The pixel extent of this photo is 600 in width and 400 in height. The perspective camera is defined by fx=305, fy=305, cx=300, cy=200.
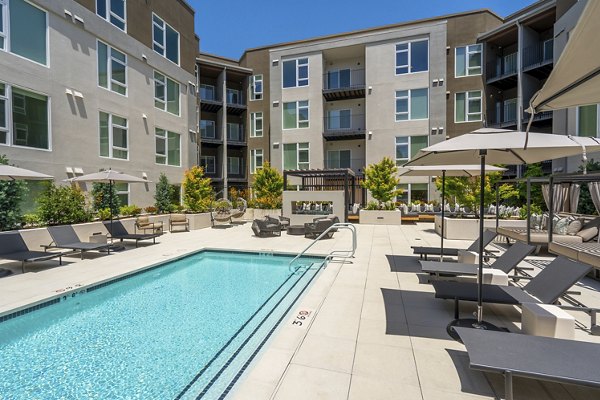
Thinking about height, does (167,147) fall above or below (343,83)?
Result: below

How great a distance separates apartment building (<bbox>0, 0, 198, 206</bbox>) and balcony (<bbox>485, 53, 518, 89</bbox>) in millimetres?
20575

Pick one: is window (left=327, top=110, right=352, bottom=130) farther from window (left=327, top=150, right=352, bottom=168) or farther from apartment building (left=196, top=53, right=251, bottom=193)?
apartment building (left=196, top=53, right=251, bottom=193)

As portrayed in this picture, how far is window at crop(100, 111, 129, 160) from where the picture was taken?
14.1 m

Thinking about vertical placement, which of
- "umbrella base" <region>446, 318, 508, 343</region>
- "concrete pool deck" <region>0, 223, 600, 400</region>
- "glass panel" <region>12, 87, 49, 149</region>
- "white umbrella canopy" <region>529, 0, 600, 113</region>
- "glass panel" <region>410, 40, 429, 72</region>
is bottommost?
"concrete pool deck" <region>0, 223, 600, 400</region>

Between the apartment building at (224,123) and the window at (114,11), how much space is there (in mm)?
11398

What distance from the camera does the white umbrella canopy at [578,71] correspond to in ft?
6.30

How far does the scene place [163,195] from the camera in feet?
55.2

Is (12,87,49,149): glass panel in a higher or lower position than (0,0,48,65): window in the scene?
lower

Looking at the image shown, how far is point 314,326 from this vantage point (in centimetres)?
411

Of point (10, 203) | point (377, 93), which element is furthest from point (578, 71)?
point (377, 93)

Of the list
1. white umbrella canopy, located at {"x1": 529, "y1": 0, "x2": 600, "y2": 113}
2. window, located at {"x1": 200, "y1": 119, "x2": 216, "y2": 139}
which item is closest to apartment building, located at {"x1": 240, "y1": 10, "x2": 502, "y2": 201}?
window, located at {"x1": 200, "y1": 119, "x2": 216, "y2": 139}

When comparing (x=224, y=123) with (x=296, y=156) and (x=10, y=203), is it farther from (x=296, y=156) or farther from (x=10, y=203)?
(x=10, y=203)

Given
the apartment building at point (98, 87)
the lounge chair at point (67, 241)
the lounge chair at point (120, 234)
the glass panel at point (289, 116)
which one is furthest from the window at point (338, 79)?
the lounge chair at point (67, 241)

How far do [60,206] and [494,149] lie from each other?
39.3 ft
